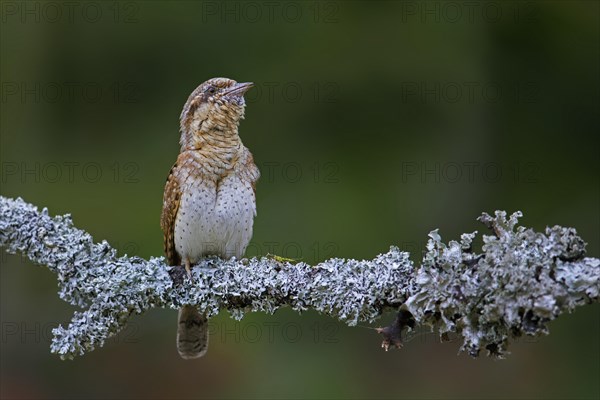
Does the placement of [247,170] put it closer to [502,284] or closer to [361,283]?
[361,283]

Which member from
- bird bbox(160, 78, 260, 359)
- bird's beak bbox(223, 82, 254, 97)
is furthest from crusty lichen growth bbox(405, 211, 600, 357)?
bird's beak bbox(223, 82, 254, 97)

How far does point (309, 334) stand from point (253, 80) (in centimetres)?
148

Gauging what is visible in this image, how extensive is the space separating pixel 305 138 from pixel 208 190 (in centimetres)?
137

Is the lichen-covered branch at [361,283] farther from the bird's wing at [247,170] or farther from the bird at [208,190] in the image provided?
the bird's wing at [247,170]

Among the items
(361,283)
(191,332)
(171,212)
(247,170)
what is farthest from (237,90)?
(361,283)

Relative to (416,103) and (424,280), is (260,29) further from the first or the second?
(424,280)

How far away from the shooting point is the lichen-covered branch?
1946mm

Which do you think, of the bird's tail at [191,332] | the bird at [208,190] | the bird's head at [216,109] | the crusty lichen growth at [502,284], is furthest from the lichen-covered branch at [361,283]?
the bird's head at [216,109]

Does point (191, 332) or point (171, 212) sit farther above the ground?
point (171, 212)

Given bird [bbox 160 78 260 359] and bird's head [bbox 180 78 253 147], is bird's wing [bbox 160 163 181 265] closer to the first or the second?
bird [bbox 160 78 260 359]

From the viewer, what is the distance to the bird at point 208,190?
3137 mm

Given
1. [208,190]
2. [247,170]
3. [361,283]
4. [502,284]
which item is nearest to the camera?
[502,284]

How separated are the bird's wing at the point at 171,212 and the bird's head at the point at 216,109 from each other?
0.17 meters

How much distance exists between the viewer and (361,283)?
2.36 meters
